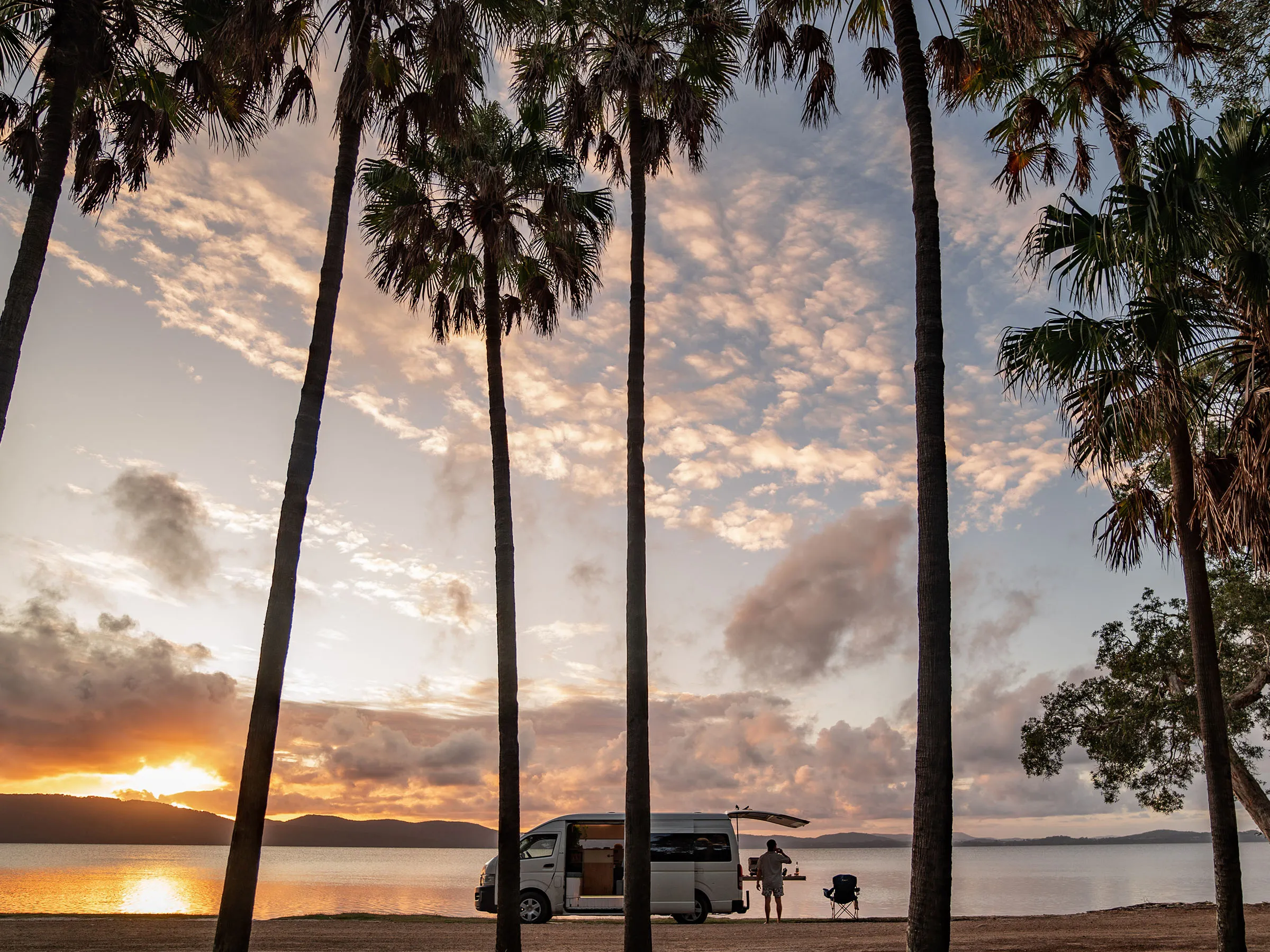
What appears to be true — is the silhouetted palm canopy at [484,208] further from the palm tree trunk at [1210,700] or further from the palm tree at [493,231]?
the palm tree trunk at [1210,700]

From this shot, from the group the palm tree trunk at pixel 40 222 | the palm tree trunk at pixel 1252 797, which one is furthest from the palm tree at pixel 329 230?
the palm tree trunk at pixel 1252 797

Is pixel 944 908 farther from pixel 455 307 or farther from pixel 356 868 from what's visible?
pixel 356 868

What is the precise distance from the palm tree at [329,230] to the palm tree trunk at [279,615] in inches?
0.4

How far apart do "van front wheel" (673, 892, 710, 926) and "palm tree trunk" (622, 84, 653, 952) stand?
8398 millimetres

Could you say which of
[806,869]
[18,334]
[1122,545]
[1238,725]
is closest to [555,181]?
[18,334]

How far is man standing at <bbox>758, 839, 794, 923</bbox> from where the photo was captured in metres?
22.5

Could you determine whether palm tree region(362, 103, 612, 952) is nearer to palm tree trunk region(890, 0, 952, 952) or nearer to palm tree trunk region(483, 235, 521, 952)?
palm tree trunk region(483, 235, 521, 952)

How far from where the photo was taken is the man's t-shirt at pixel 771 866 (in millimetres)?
22578

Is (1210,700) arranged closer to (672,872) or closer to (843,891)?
(672,872)

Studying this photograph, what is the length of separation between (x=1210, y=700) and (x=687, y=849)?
12.4 meters

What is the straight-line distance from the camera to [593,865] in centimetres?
2130

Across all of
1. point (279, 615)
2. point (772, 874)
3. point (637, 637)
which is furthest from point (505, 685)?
point (772, 874)

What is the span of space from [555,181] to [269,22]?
6.07m

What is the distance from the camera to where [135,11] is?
1298 centimetres
